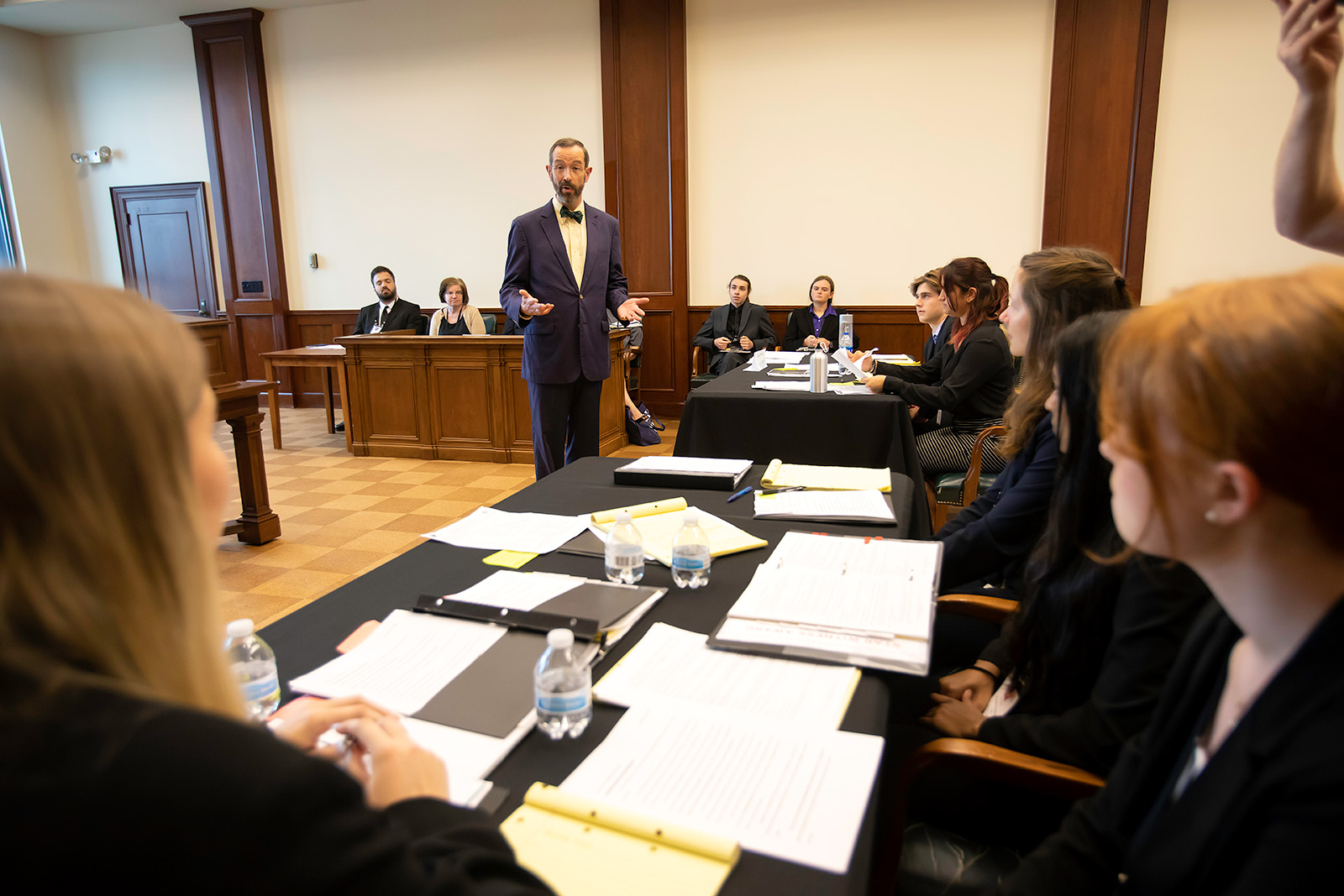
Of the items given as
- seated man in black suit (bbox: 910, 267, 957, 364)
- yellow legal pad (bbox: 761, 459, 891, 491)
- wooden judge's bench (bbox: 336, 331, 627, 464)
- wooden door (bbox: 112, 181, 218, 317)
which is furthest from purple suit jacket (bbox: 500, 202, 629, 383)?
wooden door (bbox: 112, 181, 218, 317)

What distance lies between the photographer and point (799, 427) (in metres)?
3.55

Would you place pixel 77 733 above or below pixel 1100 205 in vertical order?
below

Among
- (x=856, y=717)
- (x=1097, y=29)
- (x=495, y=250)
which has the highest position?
(x=1097, y=29)

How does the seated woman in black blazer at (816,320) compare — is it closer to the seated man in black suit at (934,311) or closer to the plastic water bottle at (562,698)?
the seated man in black suit at (934,311)

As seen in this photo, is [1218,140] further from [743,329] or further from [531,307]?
[531,307]

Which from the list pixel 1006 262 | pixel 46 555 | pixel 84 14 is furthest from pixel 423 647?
pixel 84 14

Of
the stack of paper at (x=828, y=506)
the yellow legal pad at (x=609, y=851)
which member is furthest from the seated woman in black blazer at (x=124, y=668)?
the stack of paper at (x=828, y=506)

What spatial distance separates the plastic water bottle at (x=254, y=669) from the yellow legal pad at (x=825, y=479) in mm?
1369

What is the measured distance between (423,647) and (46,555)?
76 centimetres

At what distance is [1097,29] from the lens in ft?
19.7

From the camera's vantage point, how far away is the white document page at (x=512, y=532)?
170 centimetres

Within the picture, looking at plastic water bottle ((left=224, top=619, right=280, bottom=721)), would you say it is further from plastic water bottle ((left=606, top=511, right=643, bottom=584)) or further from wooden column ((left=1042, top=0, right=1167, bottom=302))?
wooden column ((left=1042, top=0, right=1167, bottom=302))

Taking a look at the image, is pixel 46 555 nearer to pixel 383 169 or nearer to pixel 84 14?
pixel 383 169

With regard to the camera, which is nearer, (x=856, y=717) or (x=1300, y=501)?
(x=1300, y=501)
